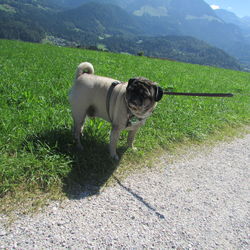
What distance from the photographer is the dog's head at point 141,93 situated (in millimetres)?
3504

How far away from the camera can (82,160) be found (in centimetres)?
425

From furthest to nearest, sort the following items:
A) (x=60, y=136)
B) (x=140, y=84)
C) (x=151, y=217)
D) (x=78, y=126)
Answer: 1. (x=60, y=136)
2. (x=78, y=126)
3. (x=140, y=84)
4. (x=151, y=217)

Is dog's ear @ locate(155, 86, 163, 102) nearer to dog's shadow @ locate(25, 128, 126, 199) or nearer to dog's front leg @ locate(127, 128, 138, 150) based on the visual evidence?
dog's front leg @ locate(127, 128, 138, 150)

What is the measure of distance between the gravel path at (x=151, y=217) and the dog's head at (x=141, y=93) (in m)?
1.45

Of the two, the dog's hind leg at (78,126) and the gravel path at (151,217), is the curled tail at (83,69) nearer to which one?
the dog's hind leg at (78,126)

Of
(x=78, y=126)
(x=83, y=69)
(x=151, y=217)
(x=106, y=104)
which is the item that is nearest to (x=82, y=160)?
(x=78, y=126)

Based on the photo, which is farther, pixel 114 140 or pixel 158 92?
pixel 114 140

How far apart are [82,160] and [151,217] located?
166 cm

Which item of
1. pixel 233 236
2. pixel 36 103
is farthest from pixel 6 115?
pixel 233 236

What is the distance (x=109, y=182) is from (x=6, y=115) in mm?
2878

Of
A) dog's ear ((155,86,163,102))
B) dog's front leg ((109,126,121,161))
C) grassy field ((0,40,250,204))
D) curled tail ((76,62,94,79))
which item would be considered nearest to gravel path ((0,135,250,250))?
grassy field ((0,40,250,204))

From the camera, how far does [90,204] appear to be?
3.43m

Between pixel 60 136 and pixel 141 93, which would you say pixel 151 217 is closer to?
pixel 141 93

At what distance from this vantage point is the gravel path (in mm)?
2807
